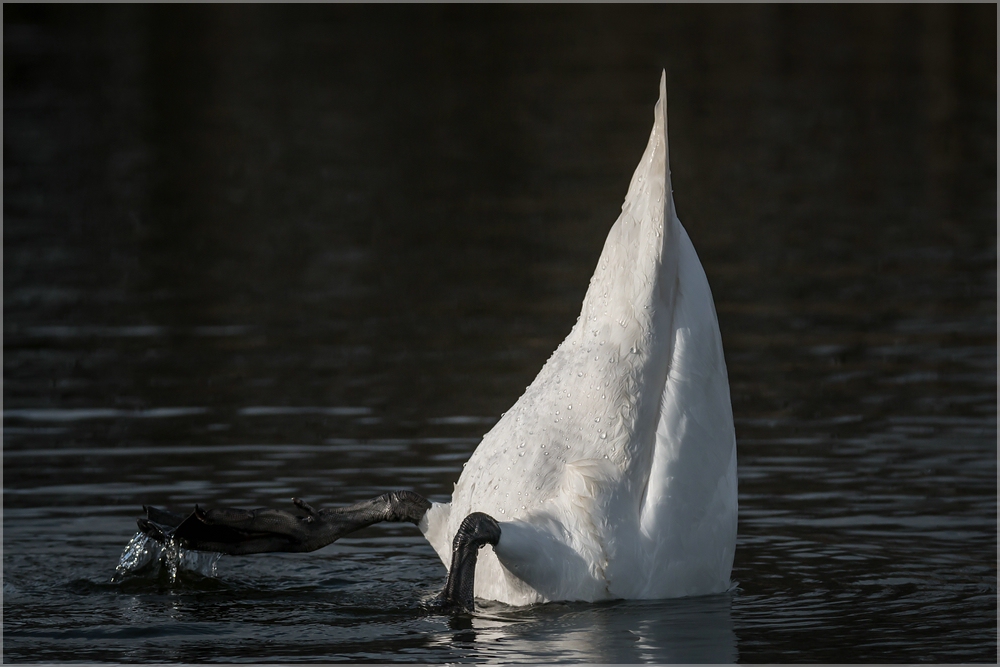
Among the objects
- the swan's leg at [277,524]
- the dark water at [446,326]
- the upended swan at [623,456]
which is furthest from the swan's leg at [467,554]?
the swan's leg at [277,524]

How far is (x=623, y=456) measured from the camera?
6344mm

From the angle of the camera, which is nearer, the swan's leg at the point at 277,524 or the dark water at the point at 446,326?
the dark water at the point at 446,326

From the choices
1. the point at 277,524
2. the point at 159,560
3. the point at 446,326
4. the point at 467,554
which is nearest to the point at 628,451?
the point at 467,554

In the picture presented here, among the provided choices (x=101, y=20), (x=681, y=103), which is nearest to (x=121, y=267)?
(x=681, y=103)

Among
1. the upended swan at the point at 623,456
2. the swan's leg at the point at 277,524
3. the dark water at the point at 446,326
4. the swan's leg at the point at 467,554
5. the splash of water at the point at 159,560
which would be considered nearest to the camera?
the swan's leg at the point at 467,554

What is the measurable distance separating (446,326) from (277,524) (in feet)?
18.3

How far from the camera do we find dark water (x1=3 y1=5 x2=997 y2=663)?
258 inches

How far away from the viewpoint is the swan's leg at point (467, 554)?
19.9ft

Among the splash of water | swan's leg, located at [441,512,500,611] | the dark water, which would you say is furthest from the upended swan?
the splash of water

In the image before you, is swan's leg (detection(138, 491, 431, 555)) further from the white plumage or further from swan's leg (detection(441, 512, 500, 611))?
swan's leg (detection(441, 512, 500, 611))

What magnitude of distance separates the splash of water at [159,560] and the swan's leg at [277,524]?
0.13 meters

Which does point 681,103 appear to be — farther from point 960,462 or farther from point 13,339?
point 960,462

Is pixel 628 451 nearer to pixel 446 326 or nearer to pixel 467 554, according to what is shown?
pixel 467 554

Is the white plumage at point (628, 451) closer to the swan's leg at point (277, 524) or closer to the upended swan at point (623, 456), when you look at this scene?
the upended swan at point (623, 456)
